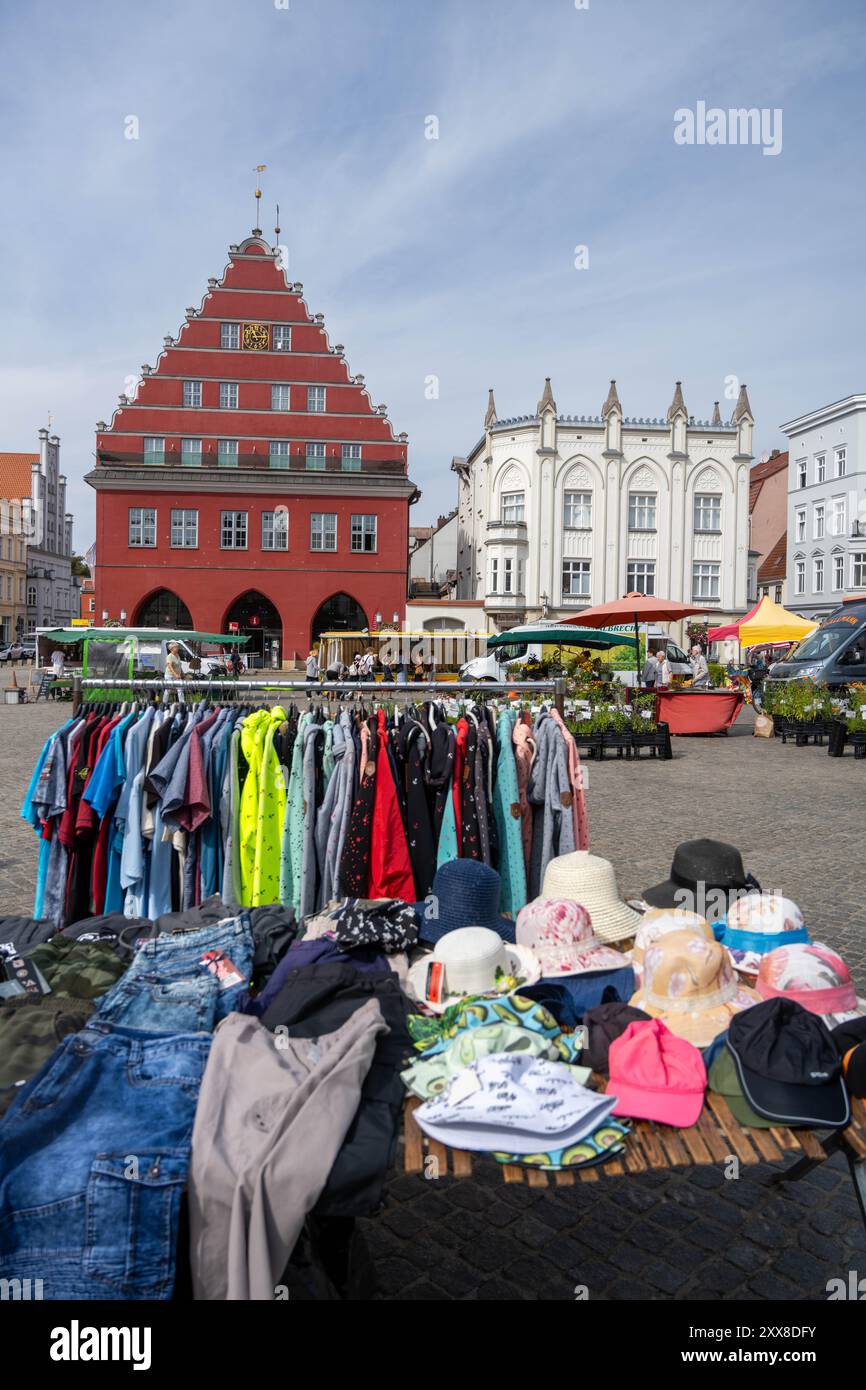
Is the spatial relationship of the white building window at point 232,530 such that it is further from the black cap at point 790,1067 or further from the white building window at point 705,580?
the black cap at point 790,1067

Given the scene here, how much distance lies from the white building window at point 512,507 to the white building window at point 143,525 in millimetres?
16858

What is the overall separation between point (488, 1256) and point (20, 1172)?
1802 millimetres

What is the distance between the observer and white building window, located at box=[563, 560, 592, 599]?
45031 mm

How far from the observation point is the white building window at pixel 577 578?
45.0 metres

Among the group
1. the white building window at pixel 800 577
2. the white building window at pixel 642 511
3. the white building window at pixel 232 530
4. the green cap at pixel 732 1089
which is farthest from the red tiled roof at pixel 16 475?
the green cap at pixel 732 1089

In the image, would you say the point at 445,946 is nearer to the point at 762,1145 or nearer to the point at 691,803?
the point at 762,1145

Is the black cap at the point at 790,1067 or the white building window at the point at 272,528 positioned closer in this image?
the black cap at the point at 790,1067

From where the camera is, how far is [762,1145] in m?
2.13

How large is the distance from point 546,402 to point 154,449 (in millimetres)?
18749

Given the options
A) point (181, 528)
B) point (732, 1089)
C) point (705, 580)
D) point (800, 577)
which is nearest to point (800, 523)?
point (800, 577)

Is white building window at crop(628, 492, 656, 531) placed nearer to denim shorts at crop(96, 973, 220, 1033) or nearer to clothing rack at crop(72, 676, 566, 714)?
clothing rack at crop(72, 676, 566, 714)

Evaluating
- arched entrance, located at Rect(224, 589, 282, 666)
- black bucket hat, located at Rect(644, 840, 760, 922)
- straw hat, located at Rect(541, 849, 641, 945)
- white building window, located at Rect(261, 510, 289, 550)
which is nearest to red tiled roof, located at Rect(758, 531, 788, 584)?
white building window, located at Rect(261, 510, 289, 550)
